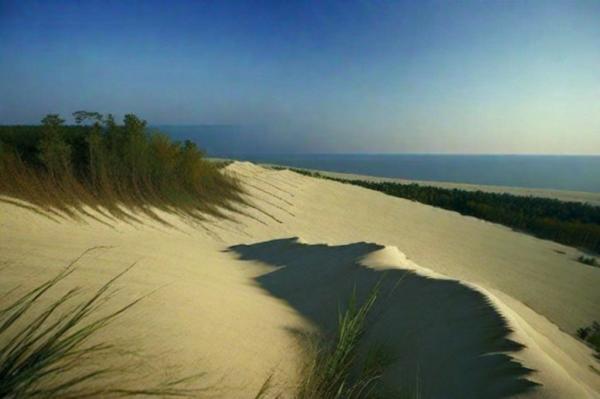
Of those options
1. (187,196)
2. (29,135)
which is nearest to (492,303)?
(187,196)

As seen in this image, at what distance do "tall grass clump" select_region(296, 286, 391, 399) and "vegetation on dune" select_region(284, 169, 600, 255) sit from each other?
1195 cm

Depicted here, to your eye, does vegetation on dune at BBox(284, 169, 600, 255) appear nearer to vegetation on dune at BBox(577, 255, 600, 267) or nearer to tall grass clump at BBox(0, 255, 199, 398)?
vegetation on dune at BBox(577, 255, 600, 267)

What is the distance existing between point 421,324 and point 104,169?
277 inches

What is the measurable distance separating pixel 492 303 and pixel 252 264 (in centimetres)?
328

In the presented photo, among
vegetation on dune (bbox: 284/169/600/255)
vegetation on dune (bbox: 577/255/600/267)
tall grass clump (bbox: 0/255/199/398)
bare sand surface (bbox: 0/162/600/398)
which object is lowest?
vegetation on dune (bbox: 577/255/600/267)

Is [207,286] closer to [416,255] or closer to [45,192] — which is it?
[45,192]

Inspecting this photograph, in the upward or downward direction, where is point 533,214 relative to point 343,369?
downward

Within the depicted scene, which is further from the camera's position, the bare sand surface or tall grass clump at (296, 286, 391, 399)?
the bare sand surface

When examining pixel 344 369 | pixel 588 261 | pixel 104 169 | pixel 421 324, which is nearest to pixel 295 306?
pixel 421 324

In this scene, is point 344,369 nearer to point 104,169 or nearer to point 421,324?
point 421,324

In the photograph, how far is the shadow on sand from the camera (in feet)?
7.26

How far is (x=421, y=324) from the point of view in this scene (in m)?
3.02

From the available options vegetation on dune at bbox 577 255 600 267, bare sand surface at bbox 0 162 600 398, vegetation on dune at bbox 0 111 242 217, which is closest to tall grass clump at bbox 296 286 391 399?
bare sand surface at bbox 0 162 600 398

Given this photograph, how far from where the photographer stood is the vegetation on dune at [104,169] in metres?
6.84
